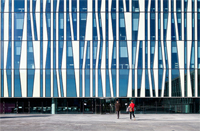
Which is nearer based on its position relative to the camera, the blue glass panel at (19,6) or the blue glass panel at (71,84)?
the blue glass panel at (71,84)

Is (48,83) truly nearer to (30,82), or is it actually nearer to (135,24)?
(30,82)

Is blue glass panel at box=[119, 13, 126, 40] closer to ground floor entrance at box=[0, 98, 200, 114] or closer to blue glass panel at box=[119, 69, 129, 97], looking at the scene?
blue glass panel at box=[119, 69, 129, 97]

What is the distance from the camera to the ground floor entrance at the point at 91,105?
35219 millimetres

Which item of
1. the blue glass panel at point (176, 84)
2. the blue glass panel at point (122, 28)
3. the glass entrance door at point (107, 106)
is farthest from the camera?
the blue glass panel at point (122, 28)

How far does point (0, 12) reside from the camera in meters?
35.6

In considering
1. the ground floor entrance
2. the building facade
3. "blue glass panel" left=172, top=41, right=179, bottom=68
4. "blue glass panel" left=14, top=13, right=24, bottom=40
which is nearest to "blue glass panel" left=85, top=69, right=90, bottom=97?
the building facade

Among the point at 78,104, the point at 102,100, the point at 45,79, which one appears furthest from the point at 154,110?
the point at 45,79

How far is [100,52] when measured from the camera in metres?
35.0

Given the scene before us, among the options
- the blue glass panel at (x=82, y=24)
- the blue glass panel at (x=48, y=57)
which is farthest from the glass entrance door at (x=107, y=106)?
Result: the blue glass panel at (x=82, y=24)

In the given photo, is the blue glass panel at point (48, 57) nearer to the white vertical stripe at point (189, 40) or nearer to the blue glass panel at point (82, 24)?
the blue glass panel at point (82, 24)

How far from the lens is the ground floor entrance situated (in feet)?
116

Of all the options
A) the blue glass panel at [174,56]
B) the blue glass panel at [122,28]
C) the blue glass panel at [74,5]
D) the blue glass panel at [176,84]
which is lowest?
the blue glass panel at [176,84]

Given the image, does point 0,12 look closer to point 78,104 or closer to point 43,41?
point 43,41

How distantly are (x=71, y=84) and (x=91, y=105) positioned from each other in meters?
3.52
